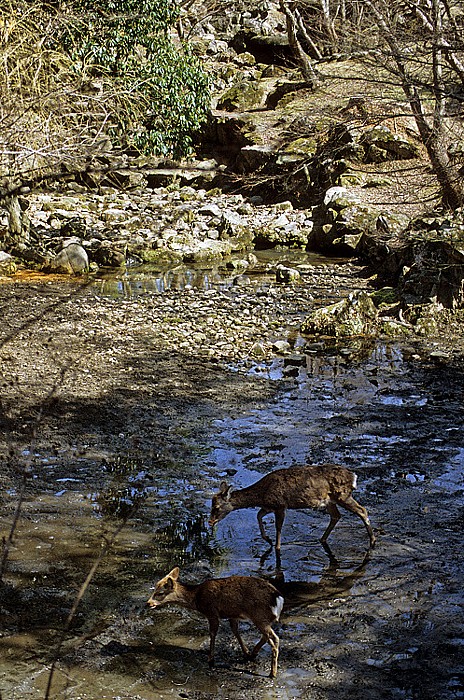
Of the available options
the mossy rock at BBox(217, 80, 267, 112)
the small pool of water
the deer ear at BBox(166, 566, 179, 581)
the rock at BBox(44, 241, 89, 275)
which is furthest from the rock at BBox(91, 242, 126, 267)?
the mossy rock at BBox(217, 80, 267, 112)

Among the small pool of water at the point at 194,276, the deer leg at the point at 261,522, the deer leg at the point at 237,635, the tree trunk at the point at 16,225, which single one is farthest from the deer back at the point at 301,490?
the tree trunk at the point at 16,225

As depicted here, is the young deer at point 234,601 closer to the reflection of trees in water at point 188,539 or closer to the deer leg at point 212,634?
the deer leg at point 212,634

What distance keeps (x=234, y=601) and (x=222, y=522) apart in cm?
237

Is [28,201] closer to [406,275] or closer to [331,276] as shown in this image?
[331,276]

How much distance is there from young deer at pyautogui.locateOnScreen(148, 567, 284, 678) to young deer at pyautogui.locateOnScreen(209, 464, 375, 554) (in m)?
1.37

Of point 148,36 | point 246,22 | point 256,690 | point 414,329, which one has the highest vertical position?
point 246,22

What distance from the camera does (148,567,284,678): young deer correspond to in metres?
5.42

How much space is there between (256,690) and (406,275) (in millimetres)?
11600

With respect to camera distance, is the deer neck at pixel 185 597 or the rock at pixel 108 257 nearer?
the deer neck at pixel 185 597

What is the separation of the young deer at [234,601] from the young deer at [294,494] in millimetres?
1369

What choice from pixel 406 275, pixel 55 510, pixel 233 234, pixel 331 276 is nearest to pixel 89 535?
pixel 55 510

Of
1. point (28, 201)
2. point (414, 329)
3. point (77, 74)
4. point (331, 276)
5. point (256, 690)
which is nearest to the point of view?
point (256, 690)

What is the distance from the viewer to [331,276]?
61.9ft

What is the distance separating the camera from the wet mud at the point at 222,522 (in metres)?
5.52
